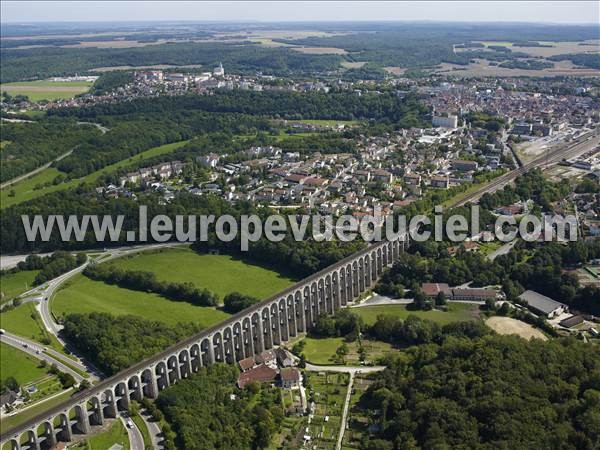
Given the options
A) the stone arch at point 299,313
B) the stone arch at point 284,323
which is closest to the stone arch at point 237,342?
the stone arch at point 284,323

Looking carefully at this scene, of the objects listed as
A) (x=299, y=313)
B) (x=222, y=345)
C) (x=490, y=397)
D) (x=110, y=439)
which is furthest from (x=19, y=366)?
(x=490, y=397)

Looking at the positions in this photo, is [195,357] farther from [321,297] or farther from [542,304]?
[542,304]

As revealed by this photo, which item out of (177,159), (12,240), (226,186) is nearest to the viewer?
(12,240)

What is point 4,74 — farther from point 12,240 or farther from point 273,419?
point 273,419

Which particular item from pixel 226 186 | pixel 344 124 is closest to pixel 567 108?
pixel 344 124

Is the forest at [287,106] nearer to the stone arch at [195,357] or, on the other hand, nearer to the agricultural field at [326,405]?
the agricultural field at [326,405]

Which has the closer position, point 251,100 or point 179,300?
point 179,300
